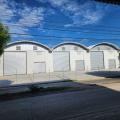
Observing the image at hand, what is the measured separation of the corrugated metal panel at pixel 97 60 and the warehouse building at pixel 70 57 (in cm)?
166

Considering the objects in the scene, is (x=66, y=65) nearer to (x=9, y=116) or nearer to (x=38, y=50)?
(x=38, y=50)

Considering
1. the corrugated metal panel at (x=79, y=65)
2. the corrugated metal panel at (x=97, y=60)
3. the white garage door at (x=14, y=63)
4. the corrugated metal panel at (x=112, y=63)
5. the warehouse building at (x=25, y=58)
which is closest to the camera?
the white garage door at (x=14, y=63)

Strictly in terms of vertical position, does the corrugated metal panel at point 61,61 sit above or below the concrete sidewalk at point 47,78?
above

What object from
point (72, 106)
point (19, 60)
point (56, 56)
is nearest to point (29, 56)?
point (19, 60)

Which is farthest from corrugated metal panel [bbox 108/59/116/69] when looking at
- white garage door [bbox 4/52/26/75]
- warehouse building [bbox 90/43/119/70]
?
white garage door [bbox 4/52/26/75]

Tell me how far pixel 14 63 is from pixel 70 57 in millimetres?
13677

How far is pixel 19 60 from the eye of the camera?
53250mm

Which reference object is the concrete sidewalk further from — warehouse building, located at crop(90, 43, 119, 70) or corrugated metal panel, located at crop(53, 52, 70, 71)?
warehouse building, located at crop(90, 43, 119, 70)

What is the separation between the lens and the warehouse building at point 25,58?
52094 mm

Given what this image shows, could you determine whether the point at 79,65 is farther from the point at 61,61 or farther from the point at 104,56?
the point at 104,56

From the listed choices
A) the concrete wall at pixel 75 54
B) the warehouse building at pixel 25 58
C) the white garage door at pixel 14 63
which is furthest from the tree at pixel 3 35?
the concrete wall at pixel 75 54

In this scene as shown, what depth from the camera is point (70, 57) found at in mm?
59500

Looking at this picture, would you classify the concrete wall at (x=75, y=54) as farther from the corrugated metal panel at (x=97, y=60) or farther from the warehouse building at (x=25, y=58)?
the warehouse building at (x=25, y=58)

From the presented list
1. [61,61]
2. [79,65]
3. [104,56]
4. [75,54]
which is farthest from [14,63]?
[104,56]
